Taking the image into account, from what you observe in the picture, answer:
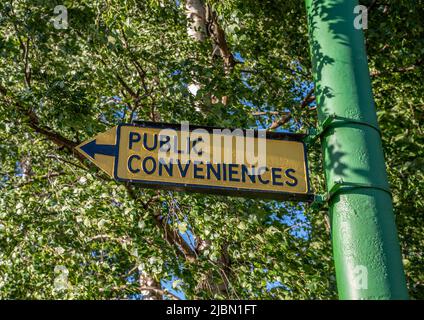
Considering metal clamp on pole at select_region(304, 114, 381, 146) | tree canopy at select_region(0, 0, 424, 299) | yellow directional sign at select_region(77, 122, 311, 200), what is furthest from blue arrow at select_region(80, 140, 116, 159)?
tree canopy at select_region(0, 0, 424, 299)

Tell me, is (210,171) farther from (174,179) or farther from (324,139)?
(324,139)

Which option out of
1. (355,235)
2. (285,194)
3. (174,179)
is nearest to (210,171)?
(174,179)

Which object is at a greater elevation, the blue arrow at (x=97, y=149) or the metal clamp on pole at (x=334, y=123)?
the metal clamp on pole at (x=334, y=123)

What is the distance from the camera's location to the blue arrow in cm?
267

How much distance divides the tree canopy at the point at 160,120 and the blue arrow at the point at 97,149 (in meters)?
2.56

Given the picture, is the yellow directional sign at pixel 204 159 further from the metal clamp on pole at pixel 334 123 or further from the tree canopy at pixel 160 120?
the tree canopy at pixel 160 120

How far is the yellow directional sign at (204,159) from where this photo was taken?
2613 millimetres

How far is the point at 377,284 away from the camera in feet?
7.10

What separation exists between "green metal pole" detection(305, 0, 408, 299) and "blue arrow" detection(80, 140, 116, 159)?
1.05 metres

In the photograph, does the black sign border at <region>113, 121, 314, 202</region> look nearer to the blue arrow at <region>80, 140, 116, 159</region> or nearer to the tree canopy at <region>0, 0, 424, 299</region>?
the blue arrow at <region>80, 140, 116, 159</region>

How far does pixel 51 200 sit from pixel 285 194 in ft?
16.3

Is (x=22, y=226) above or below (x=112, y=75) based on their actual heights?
below

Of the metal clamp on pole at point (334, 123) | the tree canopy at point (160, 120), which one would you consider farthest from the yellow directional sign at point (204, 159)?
the tree canopy at point (160, 120)

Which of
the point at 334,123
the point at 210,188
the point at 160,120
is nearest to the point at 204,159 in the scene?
the point at 210,188
